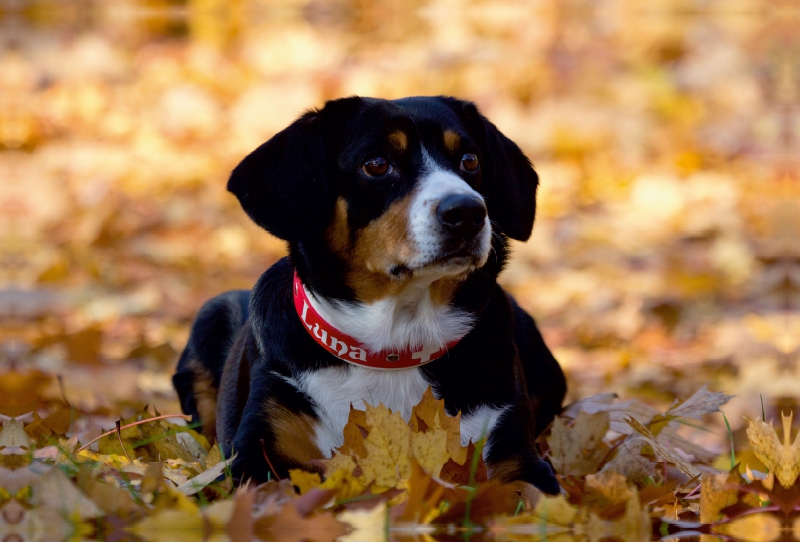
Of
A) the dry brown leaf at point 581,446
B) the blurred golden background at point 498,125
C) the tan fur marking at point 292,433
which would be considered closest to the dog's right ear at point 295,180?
the tan fur marking at point 292,433

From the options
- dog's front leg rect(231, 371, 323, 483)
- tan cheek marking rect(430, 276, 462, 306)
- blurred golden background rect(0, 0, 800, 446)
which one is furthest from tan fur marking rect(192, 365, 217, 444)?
tan cheek marking rect(430, 276, 462, 306)

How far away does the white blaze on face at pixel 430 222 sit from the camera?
10.2 feet

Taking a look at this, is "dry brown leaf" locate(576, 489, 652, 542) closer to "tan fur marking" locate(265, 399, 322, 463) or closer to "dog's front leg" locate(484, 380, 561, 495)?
"dog's front leg" locate(484, 380, 561, 495)

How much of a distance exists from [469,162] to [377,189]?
410 mm

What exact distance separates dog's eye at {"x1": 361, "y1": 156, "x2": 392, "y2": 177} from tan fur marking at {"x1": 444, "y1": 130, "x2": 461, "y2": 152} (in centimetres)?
25

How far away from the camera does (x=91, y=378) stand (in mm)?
5332

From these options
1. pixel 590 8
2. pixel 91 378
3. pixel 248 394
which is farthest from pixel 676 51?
pixel 248 394

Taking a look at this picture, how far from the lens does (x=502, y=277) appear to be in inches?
Result: 252

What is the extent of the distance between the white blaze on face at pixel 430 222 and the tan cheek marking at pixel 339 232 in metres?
0.30

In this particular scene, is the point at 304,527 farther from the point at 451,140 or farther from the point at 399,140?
the point at 451,140

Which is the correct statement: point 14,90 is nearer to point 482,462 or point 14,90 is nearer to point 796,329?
point 482,462

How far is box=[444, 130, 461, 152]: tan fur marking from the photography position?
3488mm

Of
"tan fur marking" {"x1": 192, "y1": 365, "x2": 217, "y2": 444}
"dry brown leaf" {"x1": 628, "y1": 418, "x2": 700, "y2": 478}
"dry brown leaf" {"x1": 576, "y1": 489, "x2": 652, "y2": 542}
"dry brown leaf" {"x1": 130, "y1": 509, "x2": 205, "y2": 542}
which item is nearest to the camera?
"dry brown leaf" {"x1": 130, "y1": 509, "x2": 205, "y2": 542}

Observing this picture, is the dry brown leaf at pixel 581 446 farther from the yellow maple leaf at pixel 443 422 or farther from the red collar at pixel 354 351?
the yellow maple leaf at pixel 443 422
